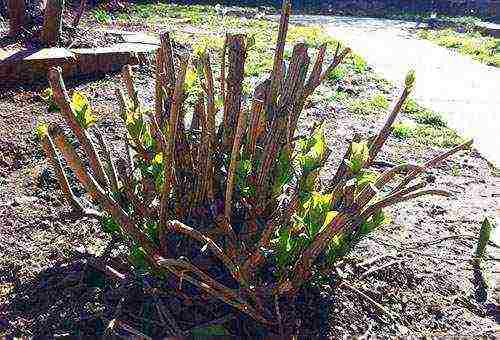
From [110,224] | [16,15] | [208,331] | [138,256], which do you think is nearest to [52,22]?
[16,15]

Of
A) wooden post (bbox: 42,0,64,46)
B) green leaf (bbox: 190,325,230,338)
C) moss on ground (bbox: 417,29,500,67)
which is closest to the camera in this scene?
green leaf (bbox: 190,325,230,338)

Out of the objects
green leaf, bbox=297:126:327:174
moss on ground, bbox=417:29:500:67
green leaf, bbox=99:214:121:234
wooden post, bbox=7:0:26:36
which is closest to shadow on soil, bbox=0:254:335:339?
green leaf, bbox=99:214:121:234

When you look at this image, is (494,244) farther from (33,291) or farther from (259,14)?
(259,14)

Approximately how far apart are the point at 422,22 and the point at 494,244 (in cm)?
948

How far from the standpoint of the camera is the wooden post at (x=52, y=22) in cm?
482

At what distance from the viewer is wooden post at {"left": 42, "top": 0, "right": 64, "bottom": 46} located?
482cm

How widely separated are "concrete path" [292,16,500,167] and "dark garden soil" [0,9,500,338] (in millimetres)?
1408

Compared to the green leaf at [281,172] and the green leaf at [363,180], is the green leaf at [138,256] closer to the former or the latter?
the green leaf at [281,172]

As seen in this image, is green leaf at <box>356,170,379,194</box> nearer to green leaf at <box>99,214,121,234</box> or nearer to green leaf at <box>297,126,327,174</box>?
green leaf at <box>297,126,327,174</box>

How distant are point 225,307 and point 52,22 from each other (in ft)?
12.0

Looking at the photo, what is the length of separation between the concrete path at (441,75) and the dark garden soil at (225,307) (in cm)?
141

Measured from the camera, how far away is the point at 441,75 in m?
6.19

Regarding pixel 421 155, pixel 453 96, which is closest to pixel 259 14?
pixel 453 96

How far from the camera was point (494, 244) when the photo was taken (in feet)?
→ 8.85
